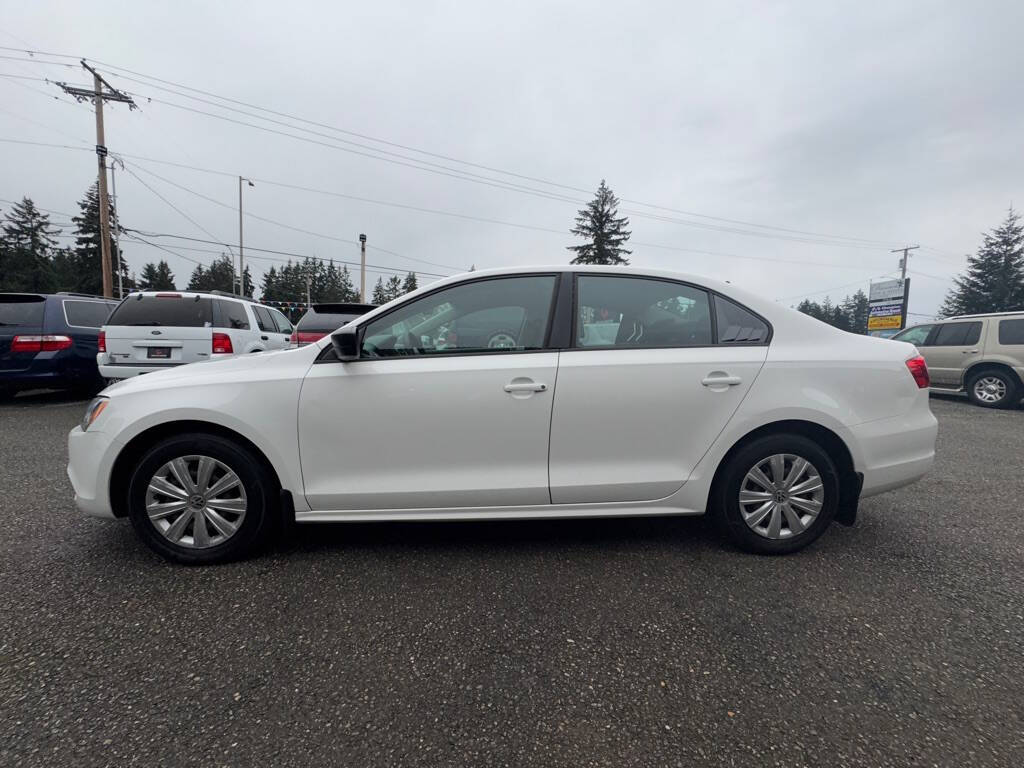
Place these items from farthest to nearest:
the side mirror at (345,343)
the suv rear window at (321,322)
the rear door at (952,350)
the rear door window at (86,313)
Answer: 1. the rear door at (952,350)
2. the suv rear window at (321,322)
3. the rear door window at (86,313)
4. the side mirror at (345,343)

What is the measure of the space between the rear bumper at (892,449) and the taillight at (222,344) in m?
6.99

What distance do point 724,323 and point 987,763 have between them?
6.57 ft

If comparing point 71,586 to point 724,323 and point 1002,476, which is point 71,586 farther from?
point 1002,476

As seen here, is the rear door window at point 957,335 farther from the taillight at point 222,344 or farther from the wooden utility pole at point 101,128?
the wooden utility pole at point 101,128

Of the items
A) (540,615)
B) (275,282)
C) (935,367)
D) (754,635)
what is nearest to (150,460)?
(540,615)

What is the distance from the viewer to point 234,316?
712cm

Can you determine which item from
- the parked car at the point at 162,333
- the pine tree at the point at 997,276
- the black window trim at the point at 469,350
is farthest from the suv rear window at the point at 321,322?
the pine tree at the point at 997,276

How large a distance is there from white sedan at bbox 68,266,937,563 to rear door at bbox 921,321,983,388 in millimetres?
9064

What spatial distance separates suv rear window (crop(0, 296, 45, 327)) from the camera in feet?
23.5

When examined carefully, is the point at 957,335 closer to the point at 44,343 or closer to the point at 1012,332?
the point at 1012,332

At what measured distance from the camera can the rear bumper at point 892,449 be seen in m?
2.77

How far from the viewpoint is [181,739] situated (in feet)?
5.12

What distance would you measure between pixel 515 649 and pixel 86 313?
9266 mm

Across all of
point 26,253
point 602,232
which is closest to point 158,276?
point 26,253
